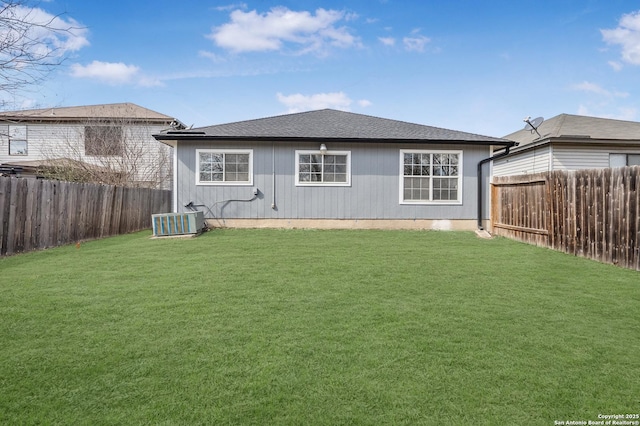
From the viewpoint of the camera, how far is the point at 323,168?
11461mm

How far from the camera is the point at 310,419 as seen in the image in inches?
76.8

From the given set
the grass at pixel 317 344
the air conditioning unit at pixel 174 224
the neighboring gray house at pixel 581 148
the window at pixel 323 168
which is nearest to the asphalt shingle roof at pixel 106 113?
the air conditioning unit at pixel 174 224

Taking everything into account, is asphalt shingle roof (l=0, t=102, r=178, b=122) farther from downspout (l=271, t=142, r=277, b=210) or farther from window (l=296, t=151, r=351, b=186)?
window (l=296, t=151, r=351, b=186)

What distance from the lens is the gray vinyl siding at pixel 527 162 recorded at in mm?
13180

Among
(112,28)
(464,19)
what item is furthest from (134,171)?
(464,19)

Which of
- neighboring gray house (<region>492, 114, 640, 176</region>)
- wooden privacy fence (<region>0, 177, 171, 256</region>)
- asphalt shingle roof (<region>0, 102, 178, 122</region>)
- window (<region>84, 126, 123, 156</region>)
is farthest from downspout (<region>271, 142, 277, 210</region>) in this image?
asphalt shingle roof (<region>0, 102, 178, 122</region>)

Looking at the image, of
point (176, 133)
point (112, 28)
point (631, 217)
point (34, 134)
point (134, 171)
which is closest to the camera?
point (631, 217)

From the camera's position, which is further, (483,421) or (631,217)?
(631,217)

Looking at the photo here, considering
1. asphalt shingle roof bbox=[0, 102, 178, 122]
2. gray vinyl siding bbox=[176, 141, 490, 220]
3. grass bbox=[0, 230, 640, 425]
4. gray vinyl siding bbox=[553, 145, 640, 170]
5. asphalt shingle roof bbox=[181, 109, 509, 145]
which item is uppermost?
asphalt shingle roof bbox=[0, 102, 178, 122]

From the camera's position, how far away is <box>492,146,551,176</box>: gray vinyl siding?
13.2 m

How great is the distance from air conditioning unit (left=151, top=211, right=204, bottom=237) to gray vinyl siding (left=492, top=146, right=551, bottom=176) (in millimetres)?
A: 10534

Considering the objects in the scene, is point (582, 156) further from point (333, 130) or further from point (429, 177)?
point (333, 130)

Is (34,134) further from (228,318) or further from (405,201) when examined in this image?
(228,318)

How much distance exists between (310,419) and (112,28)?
1198 centimetres
